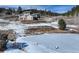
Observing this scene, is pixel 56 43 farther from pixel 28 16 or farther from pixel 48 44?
pixel 28 16

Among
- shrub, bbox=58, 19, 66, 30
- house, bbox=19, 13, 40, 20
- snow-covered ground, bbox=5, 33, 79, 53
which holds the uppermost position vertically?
house, bbox=19, 13, 40, 20

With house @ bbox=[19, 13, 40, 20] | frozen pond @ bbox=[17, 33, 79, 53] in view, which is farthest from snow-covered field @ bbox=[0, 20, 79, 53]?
house @ bbox=[19, 13, 40, 20]

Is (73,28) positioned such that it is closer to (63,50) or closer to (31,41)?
(63,50)

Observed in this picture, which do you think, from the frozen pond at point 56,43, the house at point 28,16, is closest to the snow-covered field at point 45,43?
the frozen pond at point 56,43

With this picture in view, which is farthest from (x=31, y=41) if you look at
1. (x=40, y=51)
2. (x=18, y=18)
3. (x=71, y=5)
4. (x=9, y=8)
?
(x=71, y=5)

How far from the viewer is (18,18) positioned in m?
1.45

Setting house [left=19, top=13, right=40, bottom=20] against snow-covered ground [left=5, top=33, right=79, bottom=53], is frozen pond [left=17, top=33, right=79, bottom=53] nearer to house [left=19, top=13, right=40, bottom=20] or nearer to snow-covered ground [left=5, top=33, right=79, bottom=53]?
snow-covered ground [left=5, top=33, right=79, bottom=53]

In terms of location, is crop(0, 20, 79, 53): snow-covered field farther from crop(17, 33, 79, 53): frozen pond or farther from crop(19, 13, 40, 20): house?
crop(19, 13, 40, 20): house

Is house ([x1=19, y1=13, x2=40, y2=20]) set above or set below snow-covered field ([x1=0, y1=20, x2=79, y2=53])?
above

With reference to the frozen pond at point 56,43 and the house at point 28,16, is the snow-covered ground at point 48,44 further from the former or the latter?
the house at point 28,16

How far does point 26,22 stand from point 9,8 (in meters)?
0.17

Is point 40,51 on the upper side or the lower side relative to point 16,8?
lower

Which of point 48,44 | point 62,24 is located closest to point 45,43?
point 48,44

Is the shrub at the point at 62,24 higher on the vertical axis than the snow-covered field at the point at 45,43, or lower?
higher
